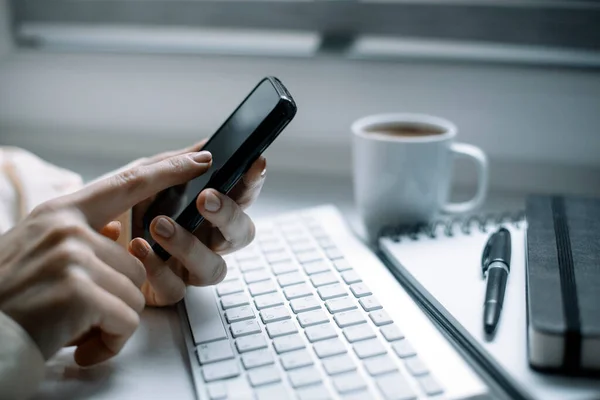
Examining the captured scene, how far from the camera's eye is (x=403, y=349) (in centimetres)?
41

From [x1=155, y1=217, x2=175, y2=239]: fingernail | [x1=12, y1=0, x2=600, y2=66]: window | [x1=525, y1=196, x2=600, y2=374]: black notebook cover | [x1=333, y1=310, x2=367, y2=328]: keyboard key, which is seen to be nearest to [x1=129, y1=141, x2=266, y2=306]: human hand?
[x1=155, y1=217, x2=175, y2=239]: fingernail

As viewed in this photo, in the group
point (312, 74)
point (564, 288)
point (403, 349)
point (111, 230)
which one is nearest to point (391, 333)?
point (403, 349)

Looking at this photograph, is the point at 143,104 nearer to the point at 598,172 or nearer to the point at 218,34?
the point at 218,34

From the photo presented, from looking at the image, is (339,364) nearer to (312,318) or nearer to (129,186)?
(312,318)

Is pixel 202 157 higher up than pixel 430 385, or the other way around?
pixel 202 157

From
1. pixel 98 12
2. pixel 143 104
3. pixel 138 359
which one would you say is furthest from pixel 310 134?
pixel 138 359

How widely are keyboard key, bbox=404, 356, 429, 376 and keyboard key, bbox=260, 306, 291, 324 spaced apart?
0.33 ft

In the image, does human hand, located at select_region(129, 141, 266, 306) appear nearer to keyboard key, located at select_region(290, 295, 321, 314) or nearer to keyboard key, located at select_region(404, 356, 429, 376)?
keyboard key, located at select_region(290, 295, 321, 314)

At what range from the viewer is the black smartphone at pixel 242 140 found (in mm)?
448

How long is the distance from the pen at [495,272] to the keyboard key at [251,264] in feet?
0.61

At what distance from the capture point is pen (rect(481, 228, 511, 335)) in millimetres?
441

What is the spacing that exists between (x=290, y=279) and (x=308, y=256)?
4 centimetres

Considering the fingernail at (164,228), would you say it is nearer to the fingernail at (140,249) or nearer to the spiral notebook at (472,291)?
the fingernail at (140,249)

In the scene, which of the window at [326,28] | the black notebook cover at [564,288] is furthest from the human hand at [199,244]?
the window at [326,28]
